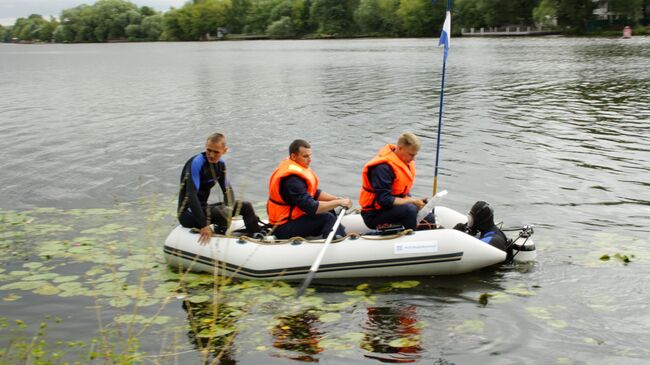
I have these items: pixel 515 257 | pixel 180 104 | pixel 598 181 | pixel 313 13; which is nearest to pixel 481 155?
pixel 598 181

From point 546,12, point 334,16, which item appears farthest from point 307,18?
point 546,12

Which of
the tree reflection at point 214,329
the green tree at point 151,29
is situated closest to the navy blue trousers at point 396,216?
the tree reflection at point 214,329

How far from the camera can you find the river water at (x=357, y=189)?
7461 millimetres

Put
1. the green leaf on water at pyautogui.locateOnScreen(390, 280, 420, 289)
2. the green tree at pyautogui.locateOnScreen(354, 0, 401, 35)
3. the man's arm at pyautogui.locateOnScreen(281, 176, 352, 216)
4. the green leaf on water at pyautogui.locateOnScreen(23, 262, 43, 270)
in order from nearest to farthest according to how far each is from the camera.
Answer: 1. the man's arm at pyautogui.locateOnScreen(281, 176, 352, 216)
2. the green leaf on water at pyautogui.locateOnScreen(390, 280, 420, 289)
3. the green leaf on water at pyautogui.locateOnScreen(23, 262, 43, 270)
4. the green tree at pyautogui.locateOnScreen(354, 0, 401, 35)

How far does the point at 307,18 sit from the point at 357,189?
425 feet

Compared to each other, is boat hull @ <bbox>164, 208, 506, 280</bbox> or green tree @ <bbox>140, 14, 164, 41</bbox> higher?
green tree @ <bbox>140, 14, 164, 41</bbox>

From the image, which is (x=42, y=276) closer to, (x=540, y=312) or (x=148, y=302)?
(x=148, y=302)

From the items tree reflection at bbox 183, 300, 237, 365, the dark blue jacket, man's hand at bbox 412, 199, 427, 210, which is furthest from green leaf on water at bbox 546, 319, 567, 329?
the dark blue jacket

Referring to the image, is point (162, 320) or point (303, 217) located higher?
point (303, 217)

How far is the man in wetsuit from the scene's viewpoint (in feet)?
29.1

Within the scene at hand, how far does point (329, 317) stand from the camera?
7957mm

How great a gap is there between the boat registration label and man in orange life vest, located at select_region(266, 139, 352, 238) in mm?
842

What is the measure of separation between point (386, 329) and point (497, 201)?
6.23 metres

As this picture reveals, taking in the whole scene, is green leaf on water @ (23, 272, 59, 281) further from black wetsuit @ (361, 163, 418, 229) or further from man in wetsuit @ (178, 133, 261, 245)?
black wetsuit @ (361, 163, 418, 229)
